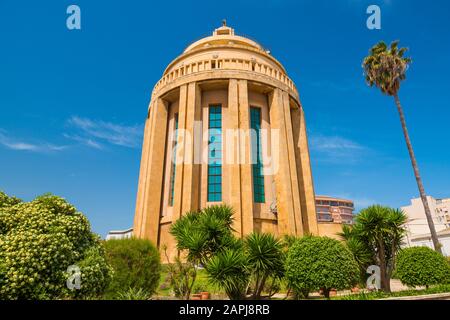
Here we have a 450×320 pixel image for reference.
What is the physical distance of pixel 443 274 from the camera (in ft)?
43.9

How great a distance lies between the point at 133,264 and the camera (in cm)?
1291

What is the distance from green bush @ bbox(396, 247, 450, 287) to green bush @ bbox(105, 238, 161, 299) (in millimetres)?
12330

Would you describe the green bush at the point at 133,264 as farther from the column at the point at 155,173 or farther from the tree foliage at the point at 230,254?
the column at the point at 155,173

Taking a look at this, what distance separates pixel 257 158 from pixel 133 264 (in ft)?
54.7

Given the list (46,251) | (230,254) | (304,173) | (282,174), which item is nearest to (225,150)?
(282,174)

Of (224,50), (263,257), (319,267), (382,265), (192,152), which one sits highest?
(224,50)

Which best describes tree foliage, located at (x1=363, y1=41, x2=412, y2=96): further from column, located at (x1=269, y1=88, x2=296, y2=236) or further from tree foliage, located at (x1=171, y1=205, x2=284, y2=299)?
tree foliage, located at (x1=171, y1=205, x2=284, y2=299)

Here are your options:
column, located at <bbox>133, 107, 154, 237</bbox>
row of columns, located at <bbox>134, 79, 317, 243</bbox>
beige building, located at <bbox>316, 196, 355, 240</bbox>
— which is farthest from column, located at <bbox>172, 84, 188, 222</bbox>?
beige building, located at <bbox>316, 196, 355, 240</bbox>

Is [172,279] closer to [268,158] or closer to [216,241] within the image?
[216,241]

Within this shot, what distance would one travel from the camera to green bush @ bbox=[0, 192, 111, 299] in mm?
7953

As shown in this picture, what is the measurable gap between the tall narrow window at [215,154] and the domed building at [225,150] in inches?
3.6

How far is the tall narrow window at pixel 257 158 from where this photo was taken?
2588cm

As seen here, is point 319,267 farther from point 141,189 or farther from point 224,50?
point 224,50
